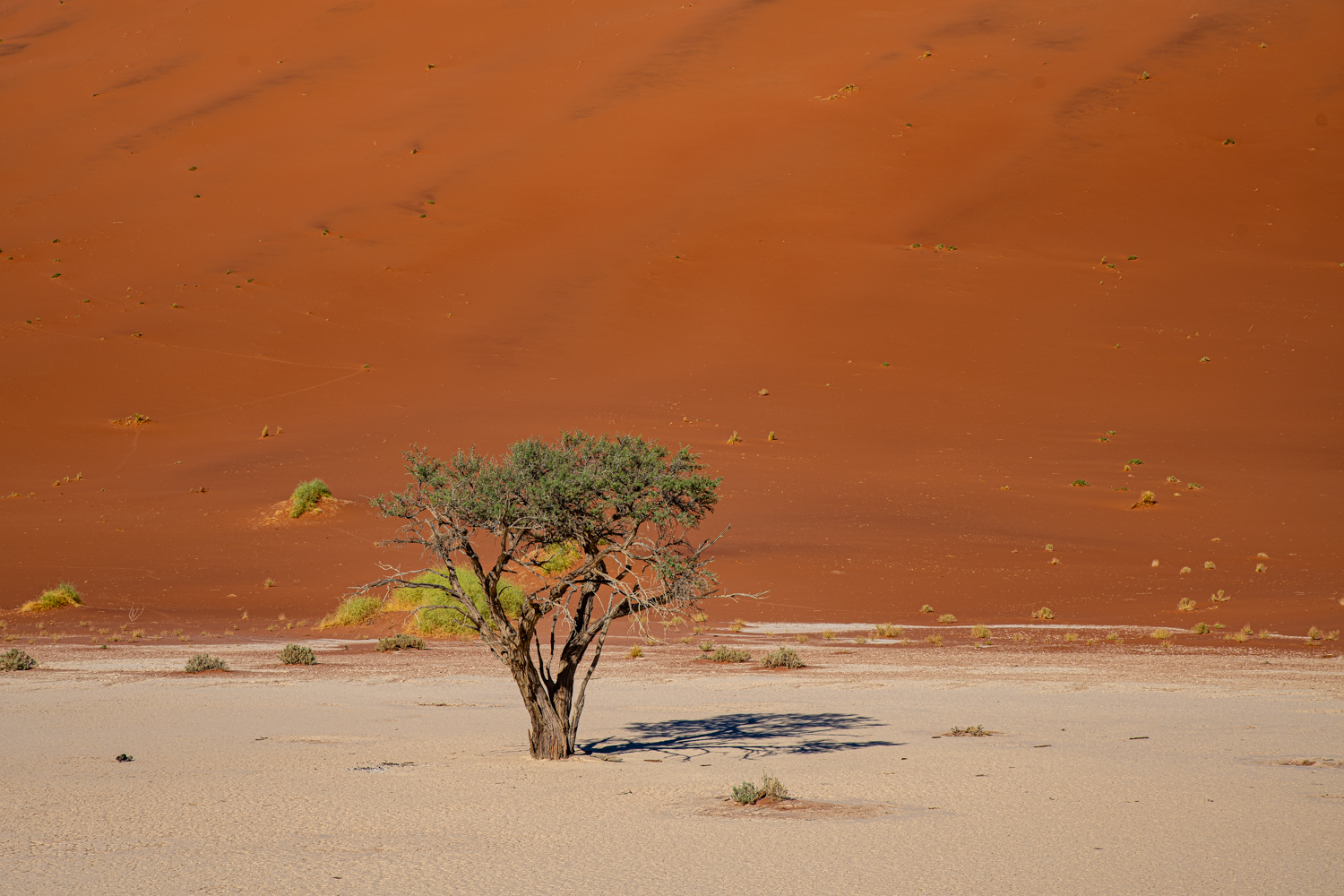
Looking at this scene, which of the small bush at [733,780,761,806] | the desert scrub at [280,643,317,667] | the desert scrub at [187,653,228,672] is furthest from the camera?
the desert scrub at [280,643,317,667]

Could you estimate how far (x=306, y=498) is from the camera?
33125 mm

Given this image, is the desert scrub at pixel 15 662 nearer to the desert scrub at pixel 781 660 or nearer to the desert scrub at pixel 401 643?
the desert scrub at pixel 401 643

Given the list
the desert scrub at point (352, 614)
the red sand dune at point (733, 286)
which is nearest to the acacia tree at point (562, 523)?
the desert scrub at point (352, 614)

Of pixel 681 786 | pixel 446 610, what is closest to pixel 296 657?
pixel 446 610

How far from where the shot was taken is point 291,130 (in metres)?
66.9

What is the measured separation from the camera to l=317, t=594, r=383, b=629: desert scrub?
24078 mm

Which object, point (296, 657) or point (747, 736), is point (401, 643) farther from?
point (747, 736)

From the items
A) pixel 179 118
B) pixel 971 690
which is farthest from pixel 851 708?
pixel 179 118

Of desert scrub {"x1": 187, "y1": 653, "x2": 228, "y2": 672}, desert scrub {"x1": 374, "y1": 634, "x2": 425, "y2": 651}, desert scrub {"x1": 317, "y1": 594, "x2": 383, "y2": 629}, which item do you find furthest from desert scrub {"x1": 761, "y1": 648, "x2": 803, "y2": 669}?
desert scrub {"x1": 317, "y1": 594, "x2": 383, "y2": 629}

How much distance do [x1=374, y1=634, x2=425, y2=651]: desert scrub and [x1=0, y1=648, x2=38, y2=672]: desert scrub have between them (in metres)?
5.40

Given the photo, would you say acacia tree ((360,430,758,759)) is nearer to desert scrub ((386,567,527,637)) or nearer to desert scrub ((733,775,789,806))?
desert scrub ((733,775,789,806))

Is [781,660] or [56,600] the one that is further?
[56,600]

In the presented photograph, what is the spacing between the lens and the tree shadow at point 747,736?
36.8ft

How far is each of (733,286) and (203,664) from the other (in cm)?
3675
